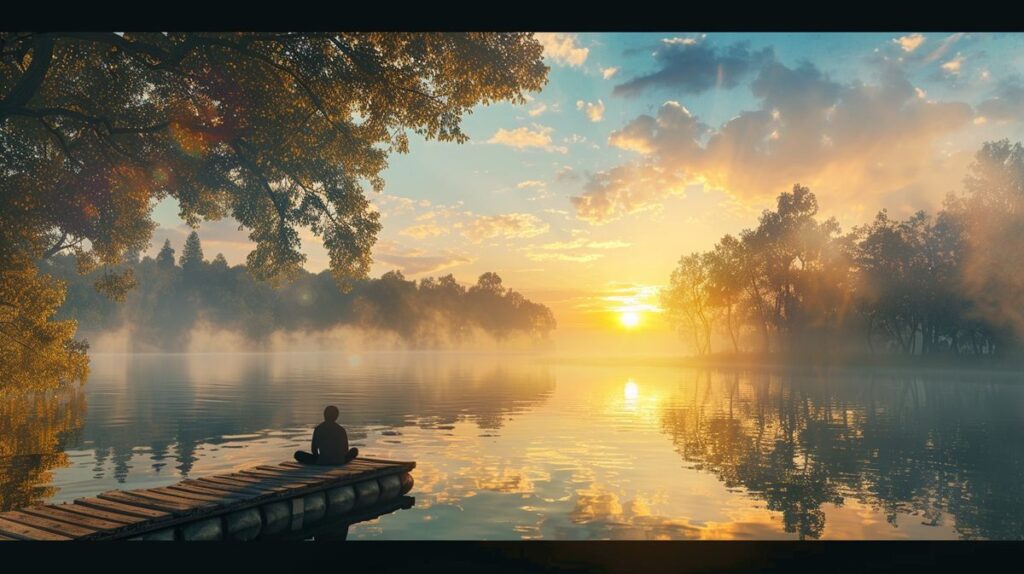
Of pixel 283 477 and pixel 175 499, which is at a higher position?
pixel 175 499

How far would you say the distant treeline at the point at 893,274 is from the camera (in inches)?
2908

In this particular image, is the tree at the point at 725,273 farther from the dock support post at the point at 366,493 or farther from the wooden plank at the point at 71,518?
the wooden plank at the point at 71,518

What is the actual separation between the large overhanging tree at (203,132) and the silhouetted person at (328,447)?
10.7 meters

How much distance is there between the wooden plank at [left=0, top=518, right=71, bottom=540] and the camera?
1145 centimetres

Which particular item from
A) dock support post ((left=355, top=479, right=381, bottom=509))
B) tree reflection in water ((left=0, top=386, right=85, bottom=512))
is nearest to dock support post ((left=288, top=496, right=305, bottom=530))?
dock support post ((left=355, top=479, right=381, bottom=509))

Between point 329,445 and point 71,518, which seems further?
point 329,445

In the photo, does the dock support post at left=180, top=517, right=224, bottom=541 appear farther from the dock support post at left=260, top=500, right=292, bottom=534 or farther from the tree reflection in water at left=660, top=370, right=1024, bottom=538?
the tree reflection in water at left=660, top=370, right=1024, bottom=538

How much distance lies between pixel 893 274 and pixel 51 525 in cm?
8727

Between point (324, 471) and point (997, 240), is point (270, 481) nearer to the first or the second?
point (324, 471)

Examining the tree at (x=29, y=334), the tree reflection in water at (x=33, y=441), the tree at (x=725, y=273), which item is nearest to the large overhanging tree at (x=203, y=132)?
the tree at (x=29, y=334)

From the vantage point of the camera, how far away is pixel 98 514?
42.1 ft

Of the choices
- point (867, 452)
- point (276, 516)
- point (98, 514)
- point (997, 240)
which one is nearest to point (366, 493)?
point (276, 516)
